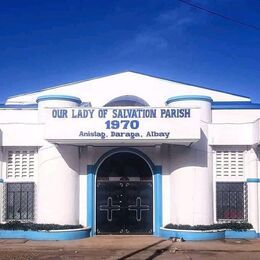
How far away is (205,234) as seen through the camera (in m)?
15.0

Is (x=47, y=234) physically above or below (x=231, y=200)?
below

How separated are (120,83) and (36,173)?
5210 mm

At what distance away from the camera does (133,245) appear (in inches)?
558

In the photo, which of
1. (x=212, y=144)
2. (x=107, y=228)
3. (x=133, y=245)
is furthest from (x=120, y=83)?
(x=133, y=245)

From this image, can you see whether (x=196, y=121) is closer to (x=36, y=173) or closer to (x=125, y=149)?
(x=125, y=149)

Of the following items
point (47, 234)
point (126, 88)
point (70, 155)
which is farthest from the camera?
point (126, 88)

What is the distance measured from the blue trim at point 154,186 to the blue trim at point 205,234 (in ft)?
2.04

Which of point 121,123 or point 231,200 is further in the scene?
point 231,200

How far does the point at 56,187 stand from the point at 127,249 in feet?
12.2

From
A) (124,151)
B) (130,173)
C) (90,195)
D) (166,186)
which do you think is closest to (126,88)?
(124,151)

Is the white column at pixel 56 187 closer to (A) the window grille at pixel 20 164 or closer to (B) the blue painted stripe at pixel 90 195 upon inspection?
(B) the blue painted stripe at pixel 90 195

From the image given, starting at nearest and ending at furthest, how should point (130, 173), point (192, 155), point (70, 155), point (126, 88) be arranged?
point (192, 155) < point (70, 155) < point (130, 173) < point (126, 88)

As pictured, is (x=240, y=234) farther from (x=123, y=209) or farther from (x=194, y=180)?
(x=123, y=209)

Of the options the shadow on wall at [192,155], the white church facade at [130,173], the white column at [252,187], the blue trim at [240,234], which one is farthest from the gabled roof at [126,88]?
the blue trim at [240,234]
